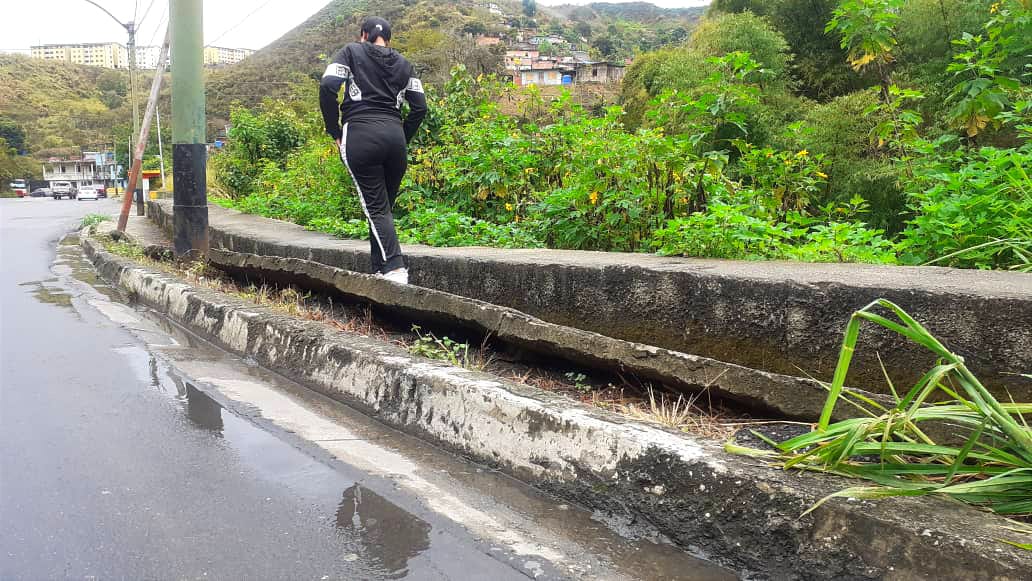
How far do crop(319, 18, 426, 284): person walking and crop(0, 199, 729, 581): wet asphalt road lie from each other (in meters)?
1.26

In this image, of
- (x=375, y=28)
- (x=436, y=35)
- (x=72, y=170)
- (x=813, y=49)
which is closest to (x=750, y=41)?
(x=813, y=49)

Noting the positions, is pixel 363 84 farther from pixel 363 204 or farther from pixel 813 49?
pixel 813 49

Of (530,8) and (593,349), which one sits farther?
(530,8)

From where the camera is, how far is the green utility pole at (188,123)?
292 inches

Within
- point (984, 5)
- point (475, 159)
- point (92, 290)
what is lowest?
point (92, 290)

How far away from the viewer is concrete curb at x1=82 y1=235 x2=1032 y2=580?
181cm

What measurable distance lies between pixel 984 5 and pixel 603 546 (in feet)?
37.8

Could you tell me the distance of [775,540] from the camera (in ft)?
6.75

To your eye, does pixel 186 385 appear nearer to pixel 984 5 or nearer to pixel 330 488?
pixel 330 488

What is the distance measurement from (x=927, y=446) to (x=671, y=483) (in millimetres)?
694

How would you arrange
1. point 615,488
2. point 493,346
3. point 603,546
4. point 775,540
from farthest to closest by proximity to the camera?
point 493,346
point 615,488
point 603,546
point 775,540

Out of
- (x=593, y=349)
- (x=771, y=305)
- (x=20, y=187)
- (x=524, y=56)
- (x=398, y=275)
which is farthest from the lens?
(x=20, y=187)

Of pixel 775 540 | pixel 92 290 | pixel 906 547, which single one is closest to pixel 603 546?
pixel 775 540

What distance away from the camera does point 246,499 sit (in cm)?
257
